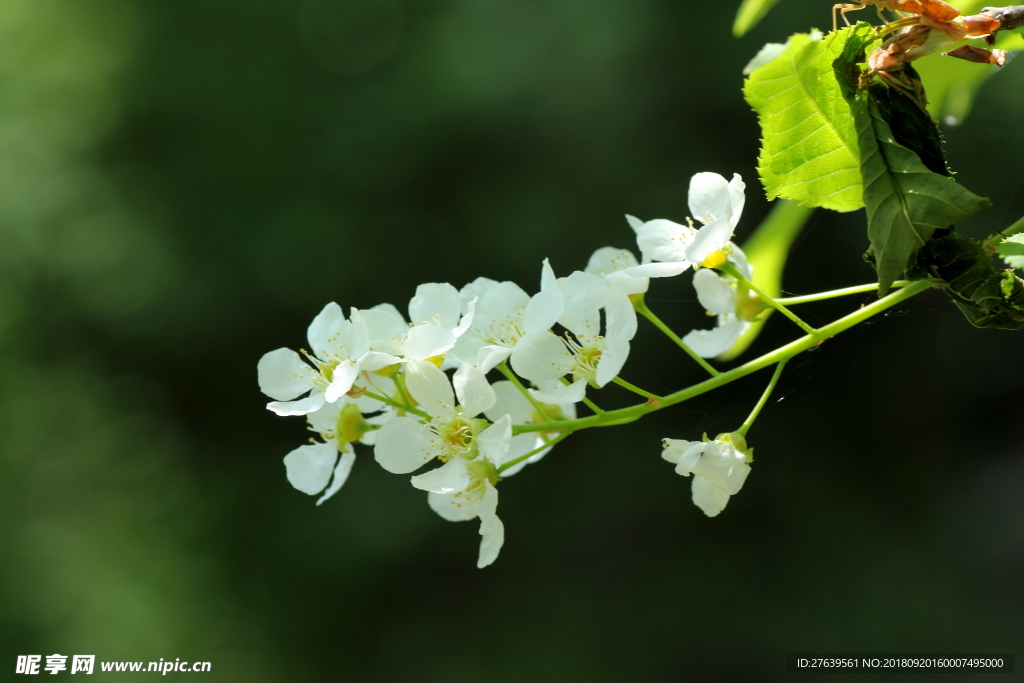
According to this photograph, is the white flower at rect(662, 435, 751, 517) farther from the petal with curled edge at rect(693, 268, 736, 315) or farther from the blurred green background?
the blurred green background

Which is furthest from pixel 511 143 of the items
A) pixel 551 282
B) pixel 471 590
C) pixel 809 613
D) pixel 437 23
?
pixel 551 282

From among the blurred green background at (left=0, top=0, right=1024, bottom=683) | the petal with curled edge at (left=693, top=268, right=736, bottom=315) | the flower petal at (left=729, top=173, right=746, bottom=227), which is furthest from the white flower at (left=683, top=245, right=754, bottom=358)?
the blurred green background at (left=0, top=0, right=1024, bottom=683)

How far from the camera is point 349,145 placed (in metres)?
3.64

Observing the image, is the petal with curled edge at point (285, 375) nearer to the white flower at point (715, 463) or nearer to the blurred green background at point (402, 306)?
the white flower at point (715, 463)

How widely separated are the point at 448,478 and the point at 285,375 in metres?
0.27

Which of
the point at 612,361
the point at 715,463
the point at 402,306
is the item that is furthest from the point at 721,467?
the point at 402,306

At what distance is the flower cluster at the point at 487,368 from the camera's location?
615mm

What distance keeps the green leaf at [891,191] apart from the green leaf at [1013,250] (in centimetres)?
5

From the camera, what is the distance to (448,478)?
24.5 inches

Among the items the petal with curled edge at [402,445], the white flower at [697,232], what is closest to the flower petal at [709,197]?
the white flower at [697,232]

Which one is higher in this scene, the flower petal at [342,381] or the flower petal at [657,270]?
the flower petal at [657,270]

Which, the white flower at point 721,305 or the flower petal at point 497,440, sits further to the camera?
the white flower at point 721,305

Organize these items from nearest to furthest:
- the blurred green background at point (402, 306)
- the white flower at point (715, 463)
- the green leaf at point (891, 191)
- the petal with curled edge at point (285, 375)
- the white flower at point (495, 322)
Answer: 1. the green leaf at point (891, 191)
2. the white flower at point (715, 463)
3. the white flower at point (495, 322)
4. the petal with curled edge at point (285, 375)
5. the blurred green background at point (402, 306)

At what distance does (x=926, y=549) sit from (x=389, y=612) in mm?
2567
